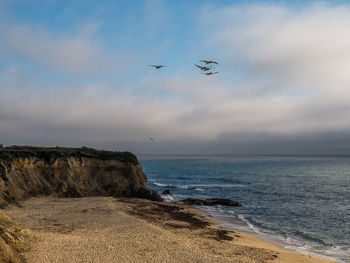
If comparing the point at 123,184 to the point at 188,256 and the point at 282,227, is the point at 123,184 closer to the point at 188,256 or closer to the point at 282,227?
the point at 282,227

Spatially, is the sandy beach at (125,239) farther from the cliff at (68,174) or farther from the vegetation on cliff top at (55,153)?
the vegetation on cliff top at (55,153)

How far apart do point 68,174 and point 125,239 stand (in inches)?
1018

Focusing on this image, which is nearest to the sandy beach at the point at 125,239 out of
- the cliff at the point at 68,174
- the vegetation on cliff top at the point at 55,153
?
the cliff at the point at 68,174

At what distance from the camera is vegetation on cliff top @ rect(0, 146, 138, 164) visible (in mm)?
37403

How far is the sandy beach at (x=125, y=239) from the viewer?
1666 centimetres

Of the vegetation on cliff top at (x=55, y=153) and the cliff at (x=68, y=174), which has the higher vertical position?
the vegetation on cliff top at (x=55, y=153)

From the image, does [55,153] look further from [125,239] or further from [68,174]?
[125,239]

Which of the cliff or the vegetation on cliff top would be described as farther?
the vegetation on cliff top

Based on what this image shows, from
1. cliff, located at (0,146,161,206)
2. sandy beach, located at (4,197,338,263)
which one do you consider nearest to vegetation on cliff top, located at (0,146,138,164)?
cliff, located at (0,146,161,206)

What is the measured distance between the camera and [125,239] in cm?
1977

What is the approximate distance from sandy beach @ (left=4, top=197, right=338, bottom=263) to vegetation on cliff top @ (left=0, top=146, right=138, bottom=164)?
977 cm

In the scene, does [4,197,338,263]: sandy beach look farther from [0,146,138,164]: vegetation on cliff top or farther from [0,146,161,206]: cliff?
[0,146,138,164]: vegetation on cliff top

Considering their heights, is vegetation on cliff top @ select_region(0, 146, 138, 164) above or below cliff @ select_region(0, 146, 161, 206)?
above

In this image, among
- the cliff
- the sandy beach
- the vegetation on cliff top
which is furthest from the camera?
the vegetation on cliff top
